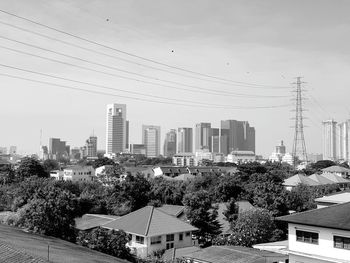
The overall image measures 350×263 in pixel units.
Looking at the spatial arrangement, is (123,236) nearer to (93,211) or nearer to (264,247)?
(264,247)

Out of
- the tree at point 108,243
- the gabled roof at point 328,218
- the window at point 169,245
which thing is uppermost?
the gabled roof at point 328,218

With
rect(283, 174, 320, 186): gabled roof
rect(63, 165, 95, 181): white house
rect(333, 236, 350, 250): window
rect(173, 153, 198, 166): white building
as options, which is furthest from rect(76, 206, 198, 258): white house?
rect(173, 153, 198, 166): white building

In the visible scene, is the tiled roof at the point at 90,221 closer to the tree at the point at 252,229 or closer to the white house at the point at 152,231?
the white house at the point at 152,231

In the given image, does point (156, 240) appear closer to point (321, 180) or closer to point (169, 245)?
point (169, 245)

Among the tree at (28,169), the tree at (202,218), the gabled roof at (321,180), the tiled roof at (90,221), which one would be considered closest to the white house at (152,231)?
the tree at (202,218)

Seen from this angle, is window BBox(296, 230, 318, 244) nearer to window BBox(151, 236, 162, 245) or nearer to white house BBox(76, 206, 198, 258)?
white house BBox(76, 206, 198, 258)

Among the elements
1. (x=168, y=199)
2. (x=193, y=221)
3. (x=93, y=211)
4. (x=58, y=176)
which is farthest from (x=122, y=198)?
(x=58, y=176)
